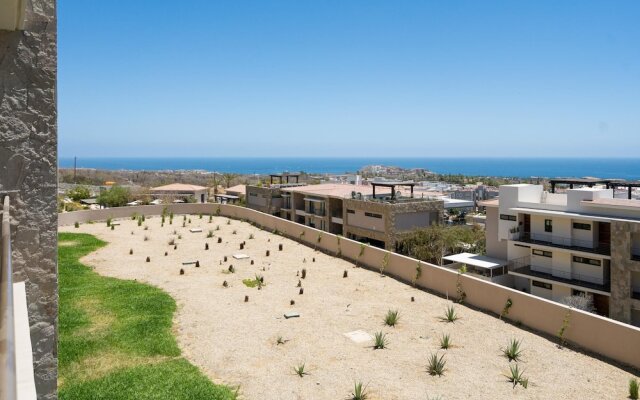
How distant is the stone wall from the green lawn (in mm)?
24880

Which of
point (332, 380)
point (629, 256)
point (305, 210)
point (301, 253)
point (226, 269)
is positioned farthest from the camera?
point (305, 210)

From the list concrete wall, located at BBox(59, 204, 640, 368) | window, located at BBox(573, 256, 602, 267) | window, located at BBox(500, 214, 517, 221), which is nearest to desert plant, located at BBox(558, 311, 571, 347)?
concrete wall, located at BBox(59, 204, 640, 368)

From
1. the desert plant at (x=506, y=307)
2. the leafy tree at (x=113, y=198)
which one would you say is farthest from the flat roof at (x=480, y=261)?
the leafy tree at (x=113, y=198)

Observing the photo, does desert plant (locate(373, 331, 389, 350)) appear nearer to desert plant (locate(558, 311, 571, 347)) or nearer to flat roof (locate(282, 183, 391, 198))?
desert plant (locate(558, 311, 571, 347))

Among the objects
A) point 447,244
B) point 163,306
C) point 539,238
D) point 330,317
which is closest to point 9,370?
point 330,317

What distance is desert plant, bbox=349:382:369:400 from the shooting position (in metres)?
8.59

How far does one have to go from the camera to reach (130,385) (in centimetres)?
884

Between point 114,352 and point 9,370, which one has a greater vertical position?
point 9,370

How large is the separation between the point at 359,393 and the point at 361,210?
33969 mm

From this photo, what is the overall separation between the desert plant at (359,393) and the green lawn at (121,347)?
2.31 m

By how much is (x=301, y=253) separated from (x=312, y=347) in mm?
10986

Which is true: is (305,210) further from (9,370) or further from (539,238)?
(9,370)

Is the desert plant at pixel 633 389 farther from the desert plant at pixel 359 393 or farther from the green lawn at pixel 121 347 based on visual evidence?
the green lawn at pixel 121 347

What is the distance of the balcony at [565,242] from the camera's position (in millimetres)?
27992
